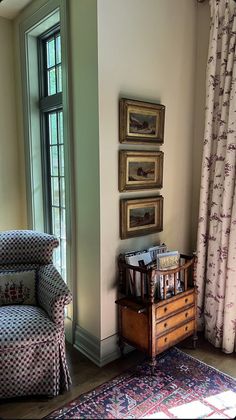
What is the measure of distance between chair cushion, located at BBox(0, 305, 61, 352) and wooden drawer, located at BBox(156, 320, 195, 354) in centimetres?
70

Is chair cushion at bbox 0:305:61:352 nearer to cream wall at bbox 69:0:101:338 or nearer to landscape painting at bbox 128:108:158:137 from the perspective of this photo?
cream wall at bbox 69:0:101:338

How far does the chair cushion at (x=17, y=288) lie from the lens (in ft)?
7.39

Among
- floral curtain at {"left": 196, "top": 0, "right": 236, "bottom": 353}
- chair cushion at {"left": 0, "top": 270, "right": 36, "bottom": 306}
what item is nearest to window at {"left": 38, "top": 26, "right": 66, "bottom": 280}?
chair cushion at {"left": 0, "top": 270, "right": 36, "bottom": 306}

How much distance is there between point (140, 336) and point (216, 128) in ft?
5.43

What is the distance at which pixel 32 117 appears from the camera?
295cm

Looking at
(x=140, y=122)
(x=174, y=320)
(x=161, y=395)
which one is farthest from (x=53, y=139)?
(x=161, y=395)

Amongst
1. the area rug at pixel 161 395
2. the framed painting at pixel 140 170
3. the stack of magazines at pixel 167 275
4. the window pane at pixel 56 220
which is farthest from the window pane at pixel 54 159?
the area rug at pixel 161 395

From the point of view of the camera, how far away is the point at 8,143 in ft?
10.3

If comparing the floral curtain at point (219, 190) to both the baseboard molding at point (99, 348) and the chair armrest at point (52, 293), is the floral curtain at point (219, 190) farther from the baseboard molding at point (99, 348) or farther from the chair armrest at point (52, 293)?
the chair armrest at point (52, 293)

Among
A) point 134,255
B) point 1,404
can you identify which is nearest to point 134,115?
point 134,255

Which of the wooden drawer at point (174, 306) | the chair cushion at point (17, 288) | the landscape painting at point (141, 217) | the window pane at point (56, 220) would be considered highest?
the landscape painting at point (141, 217)

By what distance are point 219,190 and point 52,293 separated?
1448 millimetres

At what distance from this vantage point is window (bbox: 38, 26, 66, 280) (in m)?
2.77

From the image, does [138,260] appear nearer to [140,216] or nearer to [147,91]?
[140,216]
